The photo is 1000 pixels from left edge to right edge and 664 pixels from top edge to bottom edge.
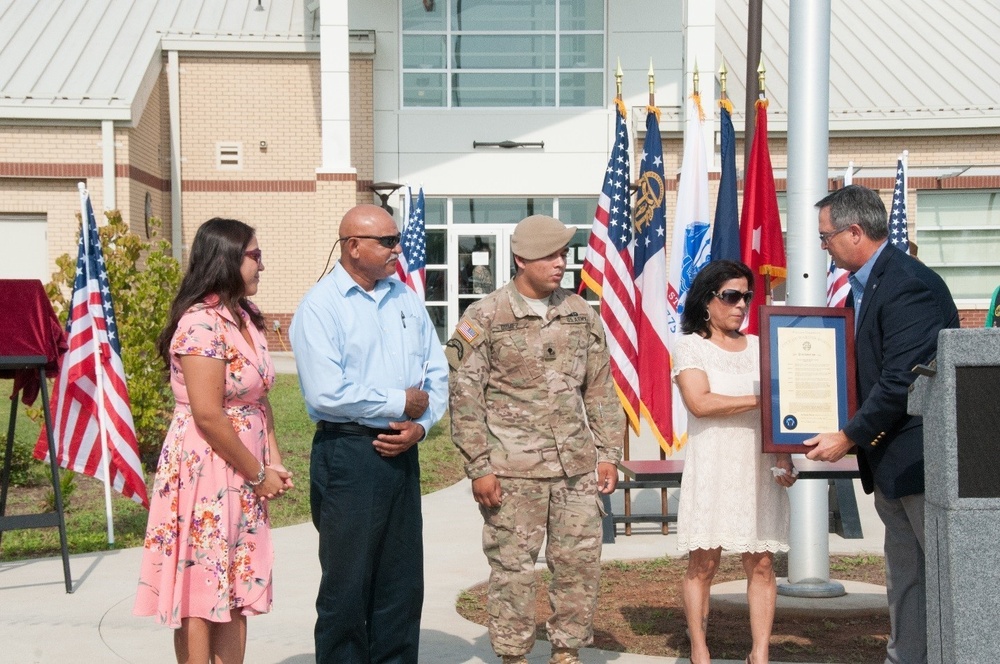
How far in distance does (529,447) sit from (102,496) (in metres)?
7.28

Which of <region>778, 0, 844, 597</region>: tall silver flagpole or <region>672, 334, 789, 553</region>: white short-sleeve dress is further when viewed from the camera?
<region>778, 0, 844, 597</region>: tall silver flagpole

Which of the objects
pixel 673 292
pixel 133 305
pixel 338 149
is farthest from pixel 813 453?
pixel 338 149

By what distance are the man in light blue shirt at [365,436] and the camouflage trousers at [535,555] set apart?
17.1 inches

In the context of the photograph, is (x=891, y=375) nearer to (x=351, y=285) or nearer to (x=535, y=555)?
(x=535, y=555)

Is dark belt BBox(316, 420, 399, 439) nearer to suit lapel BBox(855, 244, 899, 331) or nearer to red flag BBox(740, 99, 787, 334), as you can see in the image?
suit lapel BBox(855, 244, 899, 331)

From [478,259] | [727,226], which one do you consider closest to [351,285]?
[727,226]

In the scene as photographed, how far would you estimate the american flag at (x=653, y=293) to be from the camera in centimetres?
896

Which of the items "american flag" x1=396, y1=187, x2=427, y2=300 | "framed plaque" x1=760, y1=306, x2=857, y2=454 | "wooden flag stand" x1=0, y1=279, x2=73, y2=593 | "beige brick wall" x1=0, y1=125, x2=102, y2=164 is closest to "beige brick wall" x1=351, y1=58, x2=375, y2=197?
"beige brick wall" x1=0, y1=125, x2=102, y2=164

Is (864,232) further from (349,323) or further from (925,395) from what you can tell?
(349,323)

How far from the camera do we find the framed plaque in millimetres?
4852

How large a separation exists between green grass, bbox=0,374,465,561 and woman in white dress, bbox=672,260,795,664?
5.33m

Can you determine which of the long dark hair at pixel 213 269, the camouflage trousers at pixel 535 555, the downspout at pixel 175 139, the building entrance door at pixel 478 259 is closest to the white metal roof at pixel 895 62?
the building entrance door at pixel 478 259

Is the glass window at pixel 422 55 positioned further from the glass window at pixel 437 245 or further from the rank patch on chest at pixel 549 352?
the rank patch on chest at pixel 549 352

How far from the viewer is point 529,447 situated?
5.21 meters
